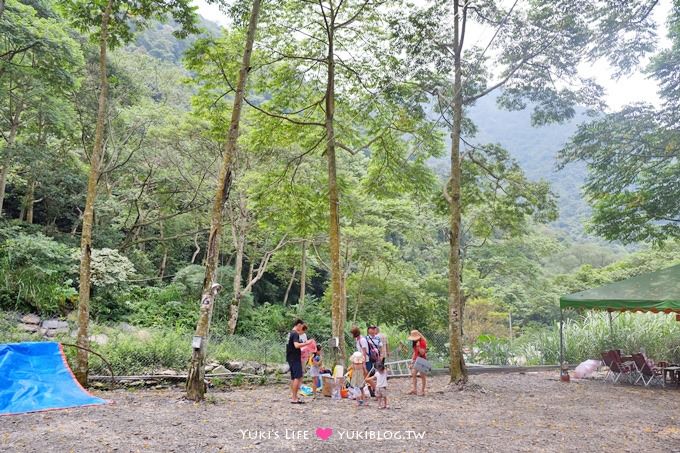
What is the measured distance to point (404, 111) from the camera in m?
12.0

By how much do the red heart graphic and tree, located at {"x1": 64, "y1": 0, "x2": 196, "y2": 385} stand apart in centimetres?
505

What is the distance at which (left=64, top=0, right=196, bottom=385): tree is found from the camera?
8719mm

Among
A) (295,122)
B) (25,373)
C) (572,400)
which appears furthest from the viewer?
(295,122)

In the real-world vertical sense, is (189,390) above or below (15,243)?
below

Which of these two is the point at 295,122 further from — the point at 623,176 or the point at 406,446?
the point at 623,176

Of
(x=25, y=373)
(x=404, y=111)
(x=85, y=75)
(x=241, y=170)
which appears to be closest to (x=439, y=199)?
(x=404, y=111)

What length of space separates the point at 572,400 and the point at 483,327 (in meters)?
15.0

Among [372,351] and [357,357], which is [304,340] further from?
[372,351]

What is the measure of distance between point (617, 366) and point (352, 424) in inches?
335

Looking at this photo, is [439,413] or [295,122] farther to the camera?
[295,122]

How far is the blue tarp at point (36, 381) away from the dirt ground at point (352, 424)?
0.36m

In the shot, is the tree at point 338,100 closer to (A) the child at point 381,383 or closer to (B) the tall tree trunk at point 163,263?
(A) the child at point 381,383

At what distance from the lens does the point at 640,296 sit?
10469mm

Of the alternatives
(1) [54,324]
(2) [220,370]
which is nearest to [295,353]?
(2) [220,370]
